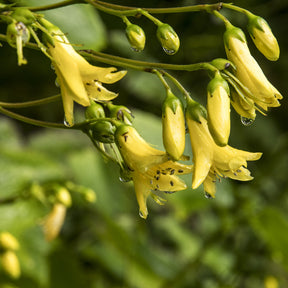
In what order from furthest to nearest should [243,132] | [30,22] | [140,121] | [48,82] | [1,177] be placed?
1. [243,132]
2. [48,82]
3. [140,121]
4. [1,177]
5. [30,22]

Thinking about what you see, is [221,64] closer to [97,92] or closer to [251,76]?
[251,76]

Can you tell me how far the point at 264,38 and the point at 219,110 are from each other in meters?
0.13

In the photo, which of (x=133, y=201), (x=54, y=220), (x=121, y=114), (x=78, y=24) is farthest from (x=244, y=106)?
(x=133, y=201)

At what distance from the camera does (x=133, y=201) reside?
2.31 metres

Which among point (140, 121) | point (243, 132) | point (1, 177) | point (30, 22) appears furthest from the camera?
point (243, 132)

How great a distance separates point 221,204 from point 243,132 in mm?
1178

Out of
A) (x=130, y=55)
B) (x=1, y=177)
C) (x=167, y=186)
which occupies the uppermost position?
(x=167, y=186)

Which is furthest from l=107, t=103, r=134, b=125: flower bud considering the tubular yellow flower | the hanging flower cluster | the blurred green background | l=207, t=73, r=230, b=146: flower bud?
the tubular yellow flower

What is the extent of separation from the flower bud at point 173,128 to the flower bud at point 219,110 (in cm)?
4

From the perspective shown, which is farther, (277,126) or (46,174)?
(277,126)

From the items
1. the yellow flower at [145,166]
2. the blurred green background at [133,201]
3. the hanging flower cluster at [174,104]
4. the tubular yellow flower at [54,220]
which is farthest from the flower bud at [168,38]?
the tubular yellow flower at [54,220]

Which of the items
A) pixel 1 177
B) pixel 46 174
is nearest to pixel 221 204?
pixel 46 174

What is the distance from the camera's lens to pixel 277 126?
9.90 ft

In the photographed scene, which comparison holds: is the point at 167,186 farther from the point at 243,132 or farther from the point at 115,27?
the point at 243,132
